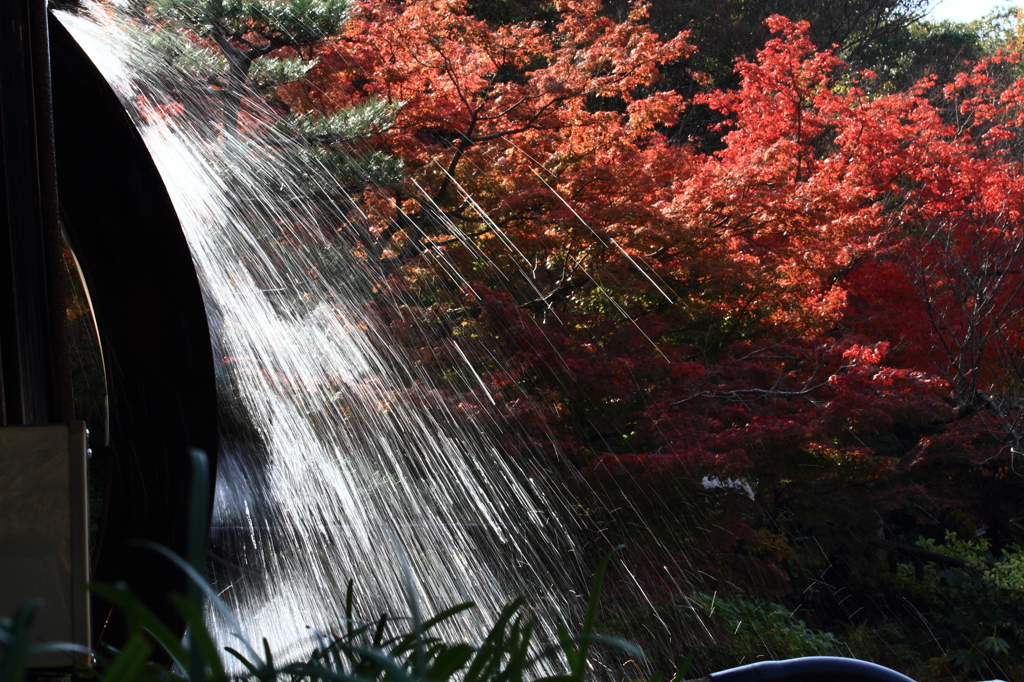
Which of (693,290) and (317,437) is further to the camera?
(693,290)

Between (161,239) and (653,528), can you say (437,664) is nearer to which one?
(161,239)

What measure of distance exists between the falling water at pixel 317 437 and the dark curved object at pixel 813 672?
2015mm

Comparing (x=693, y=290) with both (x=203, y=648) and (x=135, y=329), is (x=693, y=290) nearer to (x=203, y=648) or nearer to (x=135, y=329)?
(x=135, y=329)

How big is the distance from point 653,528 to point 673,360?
1.12 metres

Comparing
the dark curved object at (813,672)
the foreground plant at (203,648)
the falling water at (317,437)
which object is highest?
the foreground plant at (203,648)

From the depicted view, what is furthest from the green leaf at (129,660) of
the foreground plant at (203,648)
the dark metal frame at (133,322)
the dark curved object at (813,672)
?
the dark metal frame at (133,322)

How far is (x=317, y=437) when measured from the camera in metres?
4.78

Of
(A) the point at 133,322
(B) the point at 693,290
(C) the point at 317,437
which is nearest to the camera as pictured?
(A) the point at 133,322

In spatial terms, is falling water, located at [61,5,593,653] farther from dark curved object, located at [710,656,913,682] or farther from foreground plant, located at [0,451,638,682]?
foreground plant, located at [0,451,638,682]

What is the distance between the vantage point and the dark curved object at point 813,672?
1408 mm

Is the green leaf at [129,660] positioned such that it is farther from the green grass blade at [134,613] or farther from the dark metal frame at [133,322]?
the dark metal frame at [133,322]

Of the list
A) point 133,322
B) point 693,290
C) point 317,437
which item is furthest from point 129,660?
point 693,290

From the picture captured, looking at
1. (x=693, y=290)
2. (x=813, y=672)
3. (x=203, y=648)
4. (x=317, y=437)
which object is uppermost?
(x=203, y=648)

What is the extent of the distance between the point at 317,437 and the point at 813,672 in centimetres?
376
